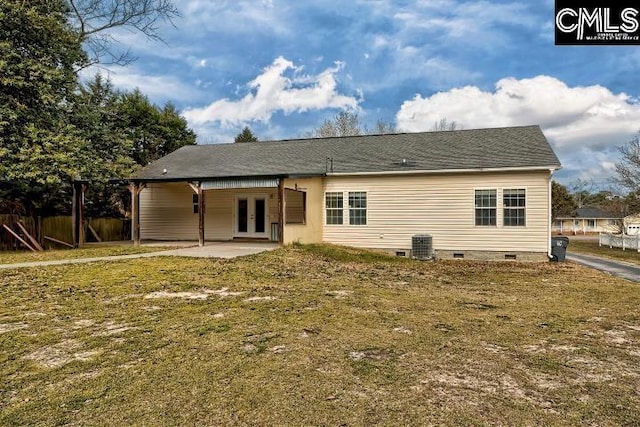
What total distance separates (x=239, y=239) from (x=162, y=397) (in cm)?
1464

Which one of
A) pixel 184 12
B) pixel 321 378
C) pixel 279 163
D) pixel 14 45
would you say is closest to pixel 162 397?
pixel 321 378

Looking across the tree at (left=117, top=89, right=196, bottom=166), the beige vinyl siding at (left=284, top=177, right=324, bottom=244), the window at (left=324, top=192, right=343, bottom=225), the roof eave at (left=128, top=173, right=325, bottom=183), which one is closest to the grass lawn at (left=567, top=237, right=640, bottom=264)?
the window at (left=324, top=192, right=343, bottom=225)

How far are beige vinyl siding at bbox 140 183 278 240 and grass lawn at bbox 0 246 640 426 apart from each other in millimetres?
9518

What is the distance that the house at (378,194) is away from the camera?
13.4 meters

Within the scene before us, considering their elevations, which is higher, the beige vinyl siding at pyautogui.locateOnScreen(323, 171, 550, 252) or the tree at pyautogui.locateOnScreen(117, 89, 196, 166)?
the tree at pyautogui.locateOnScreen(117, 89, 196, 166)

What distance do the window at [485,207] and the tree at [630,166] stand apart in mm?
16975

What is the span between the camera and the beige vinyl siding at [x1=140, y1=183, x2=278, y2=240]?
17.8 meters

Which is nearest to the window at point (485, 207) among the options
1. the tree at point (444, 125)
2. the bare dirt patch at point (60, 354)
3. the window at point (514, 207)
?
the window at point (514, 207)

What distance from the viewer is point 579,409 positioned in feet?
9.71

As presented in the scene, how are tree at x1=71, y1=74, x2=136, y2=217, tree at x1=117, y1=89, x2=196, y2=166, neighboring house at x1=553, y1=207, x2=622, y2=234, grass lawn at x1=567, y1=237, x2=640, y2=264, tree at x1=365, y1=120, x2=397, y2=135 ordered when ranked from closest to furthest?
tree at x1=71, y1=74, x2=136, y2=217, grass lawn at x1=567, y1=237, x2=640, y2=264, tree at x1=117, y1=89, x2=196, y2=166, tree at x1=365, y1=120, x2=397, y2=135, neighboring house at x1=553, y1=207, x2=622, y2=234

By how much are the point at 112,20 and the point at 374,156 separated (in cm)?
1523

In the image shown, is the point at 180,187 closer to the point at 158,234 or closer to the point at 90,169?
the point at 158,234

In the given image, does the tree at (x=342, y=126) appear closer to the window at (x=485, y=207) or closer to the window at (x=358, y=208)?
the window at (x=358, y=208)

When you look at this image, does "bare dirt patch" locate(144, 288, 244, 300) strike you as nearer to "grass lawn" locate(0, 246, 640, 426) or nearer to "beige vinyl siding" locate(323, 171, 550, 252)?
"grass lawn" locate(0, 246, 640, 426)
